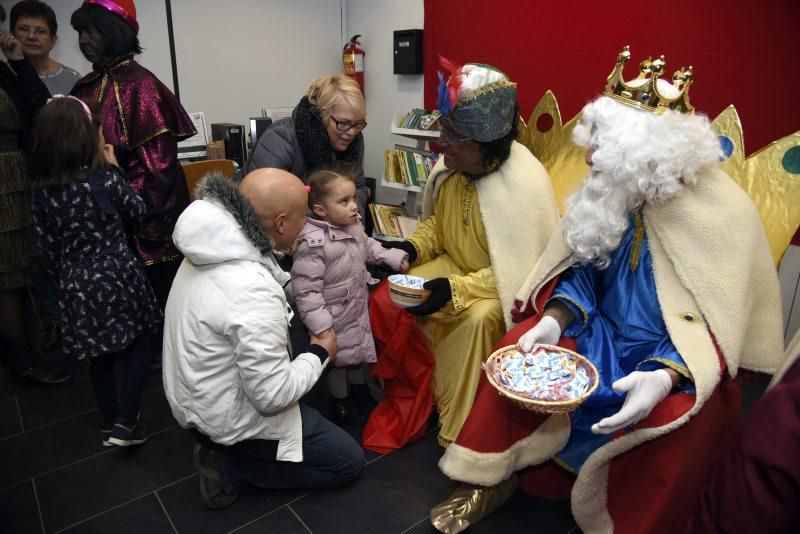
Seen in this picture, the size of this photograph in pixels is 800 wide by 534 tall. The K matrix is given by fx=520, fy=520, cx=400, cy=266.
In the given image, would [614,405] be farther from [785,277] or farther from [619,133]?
[785,277]

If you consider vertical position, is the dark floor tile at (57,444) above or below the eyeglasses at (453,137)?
below

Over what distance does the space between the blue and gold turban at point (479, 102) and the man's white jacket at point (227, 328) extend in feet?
3.08

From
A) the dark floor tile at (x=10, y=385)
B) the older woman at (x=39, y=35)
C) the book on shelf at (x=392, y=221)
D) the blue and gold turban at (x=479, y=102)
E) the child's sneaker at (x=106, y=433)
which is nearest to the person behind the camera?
the blue and gold turban at (x=479, y=102)

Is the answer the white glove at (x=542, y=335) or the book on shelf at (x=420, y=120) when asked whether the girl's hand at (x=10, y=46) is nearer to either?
the book on shelf at (x=420, y=120)

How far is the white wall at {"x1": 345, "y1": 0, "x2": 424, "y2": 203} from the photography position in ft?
14.7

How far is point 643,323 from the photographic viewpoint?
176 cm

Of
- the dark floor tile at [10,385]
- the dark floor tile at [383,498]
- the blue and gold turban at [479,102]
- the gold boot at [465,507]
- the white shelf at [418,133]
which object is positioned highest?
the blue and gold turban at [479,102]

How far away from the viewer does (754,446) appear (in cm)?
72

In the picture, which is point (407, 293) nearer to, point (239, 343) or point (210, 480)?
point (239, 343)

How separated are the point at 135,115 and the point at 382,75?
277 cm

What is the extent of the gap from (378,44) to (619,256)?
3695mm

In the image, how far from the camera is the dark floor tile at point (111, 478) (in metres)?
1.97

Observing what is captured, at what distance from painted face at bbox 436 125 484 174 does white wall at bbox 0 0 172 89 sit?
10.3ft

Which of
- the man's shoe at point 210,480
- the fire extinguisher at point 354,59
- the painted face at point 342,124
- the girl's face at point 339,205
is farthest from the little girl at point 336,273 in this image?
the fire extinguisher at point 354,59
